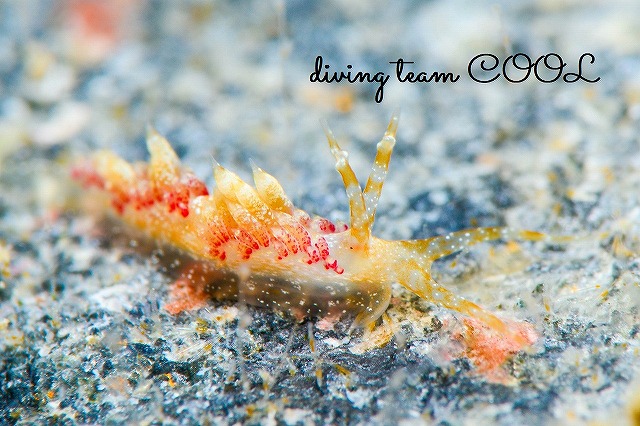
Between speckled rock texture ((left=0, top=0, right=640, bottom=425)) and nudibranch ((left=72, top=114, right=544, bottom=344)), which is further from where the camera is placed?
nudibranch ((left=72, top=114, right=544, bottom=344))

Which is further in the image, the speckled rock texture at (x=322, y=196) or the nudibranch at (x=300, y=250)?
the nudibranch at (x=300, y=250)

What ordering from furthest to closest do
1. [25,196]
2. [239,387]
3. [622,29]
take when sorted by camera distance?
[622,29], [25,196], [239,387]

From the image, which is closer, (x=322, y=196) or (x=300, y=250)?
(x=300, y=250)

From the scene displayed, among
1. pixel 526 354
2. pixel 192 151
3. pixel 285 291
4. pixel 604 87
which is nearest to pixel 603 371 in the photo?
pixel 526 354

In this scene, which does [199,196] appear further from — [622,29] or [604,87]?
[622,29]
